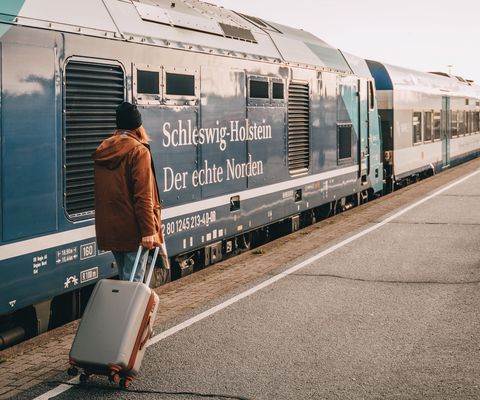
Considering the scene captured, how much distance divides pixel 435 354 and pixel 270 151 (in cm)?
528

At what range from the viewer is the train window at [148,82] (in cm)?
754

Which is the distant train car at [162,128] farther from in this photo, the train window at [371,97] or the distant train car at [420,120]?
the distant train car at [420,120]

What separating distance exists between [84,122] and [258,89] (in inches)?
160

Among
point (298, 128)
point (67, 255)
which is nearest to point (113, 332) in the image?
point (67, 255)

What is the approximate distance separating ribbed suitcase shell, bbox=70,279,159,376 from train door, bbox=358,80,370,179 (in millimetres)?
10493

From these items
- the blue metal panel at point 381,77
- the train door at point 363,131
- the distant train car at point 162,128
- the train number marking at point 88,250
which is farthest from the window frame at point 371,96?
the train number marking at point 88,250

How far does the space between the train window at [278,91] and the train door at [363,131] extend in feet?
14.4

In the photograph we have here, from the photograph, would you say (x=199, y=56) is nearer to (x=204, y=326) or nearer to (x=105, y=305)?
(x=204, y=326)

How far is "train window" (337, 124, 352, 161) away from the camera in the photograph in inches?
545

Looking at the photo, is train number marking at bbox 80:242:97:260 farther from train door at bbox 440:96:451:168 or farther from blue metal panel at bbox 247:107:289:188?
train door at bbox 440:96:451:168

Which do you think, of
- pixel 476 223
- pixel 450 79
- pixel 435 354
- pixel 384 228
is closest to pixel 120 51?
pixel 435 354

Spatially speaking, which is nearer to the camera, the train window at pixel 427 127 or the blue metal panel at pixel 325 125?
the blue metal panel at pixel 325 125

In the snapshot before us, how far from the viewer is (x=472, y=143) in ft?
109

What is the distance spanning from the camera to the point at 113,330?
506 centimetres
